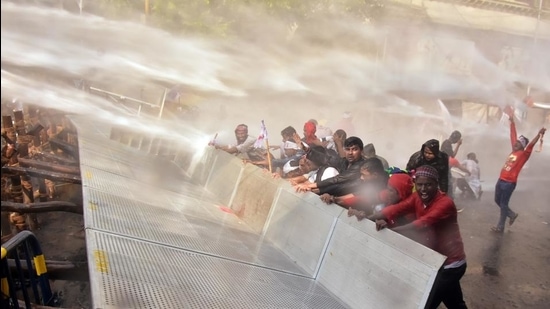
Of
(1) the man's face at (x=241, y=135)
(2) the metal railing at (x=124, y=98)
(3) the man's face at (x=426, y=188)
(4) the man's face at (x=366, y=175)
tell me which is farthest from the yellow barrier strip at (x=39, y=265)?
(2) the metal railing at (x=124, y=98)

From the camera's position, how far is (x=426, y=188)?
379cm

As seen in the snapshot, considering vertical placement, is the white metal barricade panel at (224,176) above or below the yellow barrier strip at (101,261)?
below

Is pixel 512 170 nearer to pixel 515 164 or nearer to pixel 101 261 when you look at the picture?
pixel 515 164

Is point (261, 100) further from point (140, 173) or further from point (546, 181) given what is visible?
point (546, 181)

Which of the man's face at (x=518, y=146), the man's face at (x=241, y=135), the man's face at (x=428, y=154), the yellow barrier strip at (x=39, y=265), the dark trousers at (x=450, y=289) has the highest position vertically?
the man's face at (x=518, y=146)

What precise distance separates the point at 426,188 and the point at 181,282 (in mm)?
2248

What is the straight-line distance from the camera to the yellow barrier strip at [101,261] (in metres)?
2.95

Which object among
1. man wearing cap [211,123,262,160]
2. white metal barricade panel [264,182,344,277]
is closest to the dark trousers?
white metal barricade panel [264,182,344,277]

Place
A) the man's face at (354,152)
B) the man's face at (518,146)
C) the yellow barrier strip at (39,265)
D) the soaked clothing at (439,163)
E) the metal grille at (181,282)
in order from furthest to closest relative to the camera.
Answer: the man's face at (518,146), the soaked clothing at (439,163), the man's face at (354,152), the yellow barrier strip at (39,265), the metal grille at (181,282)

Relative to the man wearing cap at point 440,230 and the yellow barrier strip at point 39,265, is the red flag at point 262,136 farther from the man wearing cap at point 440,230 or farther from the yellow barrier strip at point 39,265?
the yellow barrier strip at point 39,265

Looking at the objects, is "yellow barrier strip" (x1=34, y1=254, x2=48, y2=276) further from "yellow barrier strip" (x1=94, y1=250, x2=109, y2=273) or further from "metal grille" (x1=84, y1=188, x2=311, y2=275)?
"yellow barrier strip" (x1=94, y1=250, x2=109, y2=273)

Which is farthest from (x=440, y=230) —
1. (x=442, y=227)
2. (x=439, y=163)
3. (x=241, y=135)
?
(x=241, y=135)

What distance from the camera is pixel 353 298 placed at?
3.91 m

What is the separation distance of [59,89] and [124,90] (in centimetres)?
582
